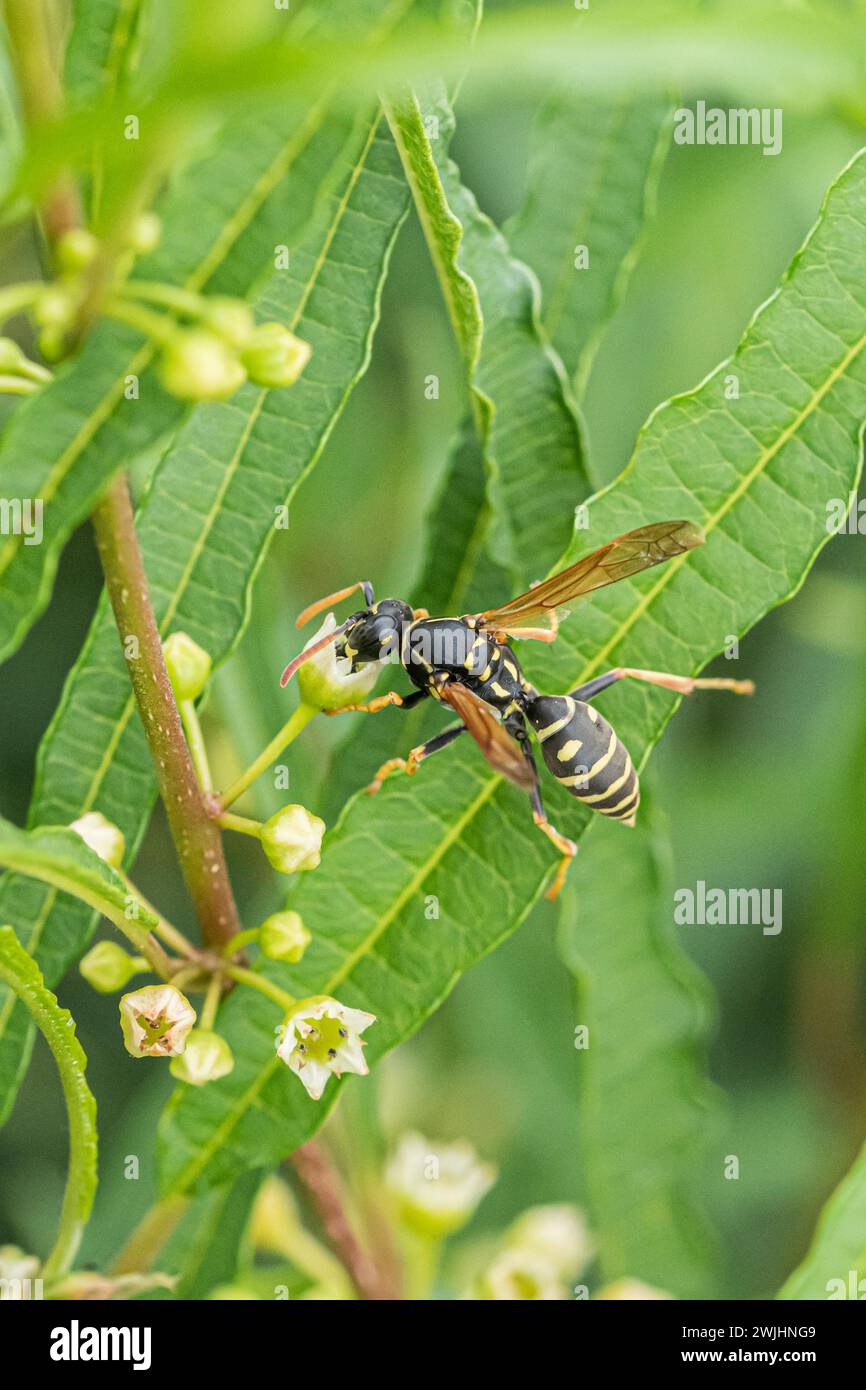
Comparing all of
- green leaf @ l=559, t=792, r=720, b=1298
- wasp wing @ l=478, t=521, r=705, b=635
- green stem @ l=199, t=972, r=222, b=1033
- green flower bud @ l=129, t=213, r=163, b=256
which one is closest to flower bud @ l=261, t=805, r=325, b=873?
green stem @ l=199, t=972, r=222, b=1033

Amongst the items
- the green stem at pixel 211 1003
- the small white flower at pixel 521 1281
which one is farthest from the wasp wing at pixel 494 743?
the small white flower at pixel 521 1281

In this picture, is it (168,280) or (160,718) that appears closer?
(168,280)

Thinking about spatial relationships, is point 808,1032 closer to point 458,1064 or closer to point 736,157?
point 458,1064

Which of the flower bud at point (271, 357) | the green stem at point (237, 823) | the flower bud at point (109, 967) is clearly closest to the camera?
the flower bud at point (271, 357)

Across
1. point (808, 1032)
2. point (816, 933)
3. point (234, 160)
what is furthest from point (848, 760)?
point (234, 160)

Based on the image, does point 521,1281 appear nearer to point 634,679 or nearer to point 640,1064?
point 640,1064

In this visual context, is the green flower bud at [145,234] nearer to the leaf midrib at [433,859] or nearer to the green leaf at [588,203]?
the leaf midrib at [433,859]

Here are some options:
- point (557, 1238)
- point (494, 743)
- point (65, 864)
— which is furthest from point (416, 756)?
point (557, 1238)
